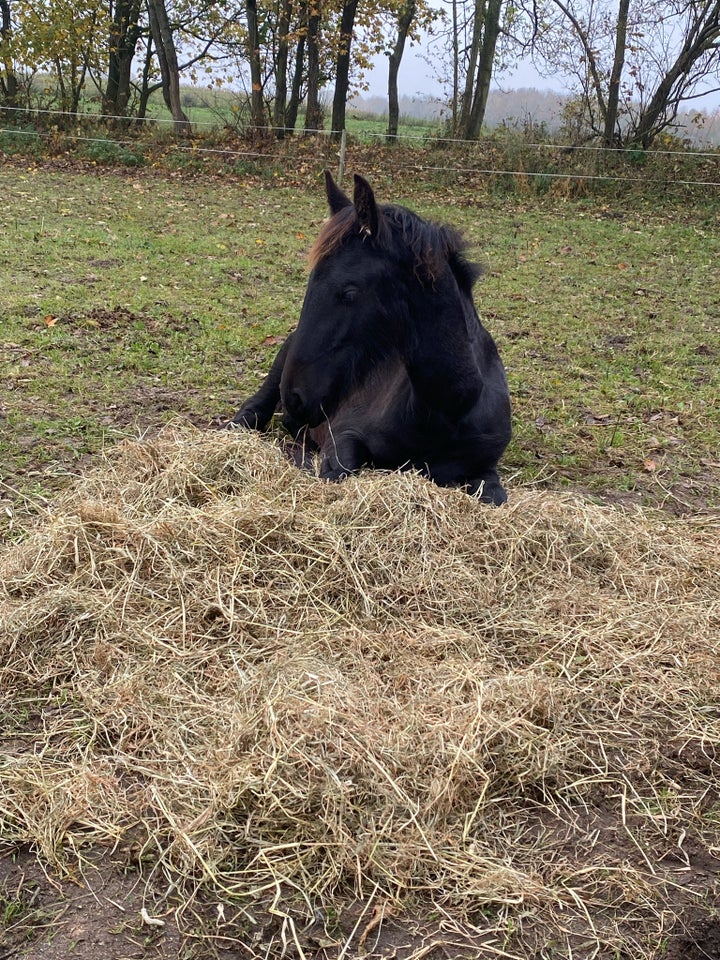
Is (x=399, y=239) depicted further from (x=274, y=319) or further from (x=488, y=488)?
(x=274, y=319)

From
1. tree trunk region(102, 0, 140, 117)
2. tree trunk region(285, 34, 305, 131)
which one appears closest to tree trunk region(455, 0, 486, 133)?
tree trunk region(285, 34, 305, 131)

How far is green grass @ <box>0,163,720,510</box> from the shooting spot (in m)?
5.57

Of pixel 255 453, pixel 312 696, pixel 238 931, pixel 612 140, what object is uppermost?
pixel 612 140

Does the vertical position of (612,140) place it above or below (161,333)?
above

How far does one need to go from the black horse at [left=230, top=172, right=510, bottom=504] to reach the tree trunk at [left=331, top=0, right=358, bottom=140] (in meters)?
14.9

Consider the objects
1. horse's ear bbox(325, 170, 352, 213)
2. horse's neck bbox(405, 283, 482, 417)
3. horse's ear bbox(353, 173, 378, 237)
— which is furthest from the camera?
horse's ear bbox(325, 170, 352, 213)

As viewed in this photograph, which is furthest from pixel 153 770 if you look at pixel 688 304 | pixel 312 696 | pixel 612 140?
pixel 612 140

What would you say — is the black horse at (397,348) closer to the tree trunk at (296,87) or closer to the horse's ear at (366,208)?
the horse's ear at (366,208)

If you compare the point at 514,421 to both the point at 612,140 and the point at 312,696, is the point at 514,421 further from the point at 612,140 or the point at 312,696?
the point at 612,140

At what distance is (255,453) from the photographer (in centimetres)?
438

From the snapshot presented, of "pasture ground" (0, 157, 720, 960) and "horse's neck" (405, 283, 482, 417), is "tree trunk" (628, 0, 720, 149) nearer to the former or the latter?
"pasture ground" (0, 157, 720, 960)

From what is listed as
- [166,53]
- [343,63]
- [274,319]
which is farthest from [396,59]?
[274,319]

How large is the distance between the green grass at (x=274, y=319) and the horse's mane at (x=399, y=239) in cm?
169

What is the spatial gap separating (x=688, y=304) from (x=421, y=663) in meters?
7.92
